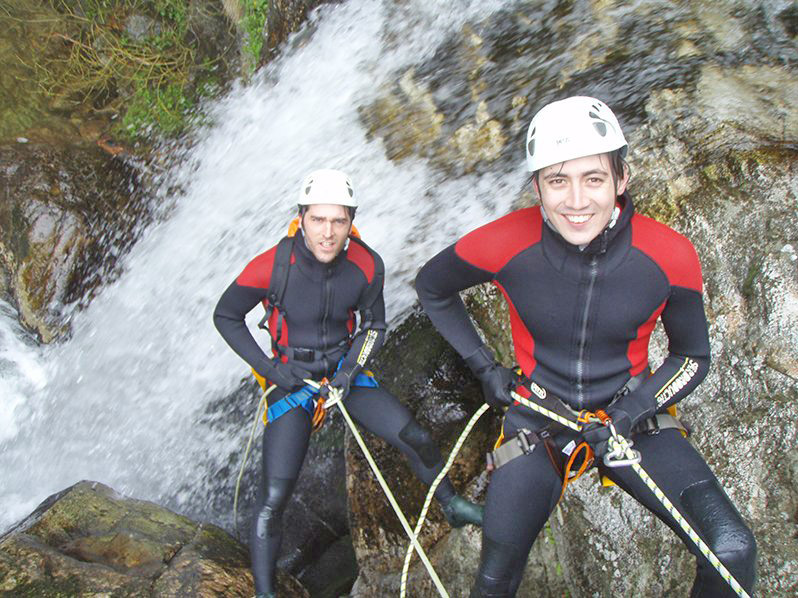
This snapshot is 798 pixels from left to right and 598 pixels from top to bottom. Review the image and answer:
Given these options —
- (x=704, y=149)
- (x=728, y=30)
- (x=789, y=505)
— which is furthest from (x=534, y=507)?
(x=728, y=30)

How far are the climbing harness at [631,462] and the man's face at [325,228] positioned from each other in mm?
1376

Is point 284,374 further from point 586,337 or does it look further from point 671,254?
point 671,254

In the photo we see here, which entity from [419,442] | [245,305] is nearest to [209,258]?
[245,305]

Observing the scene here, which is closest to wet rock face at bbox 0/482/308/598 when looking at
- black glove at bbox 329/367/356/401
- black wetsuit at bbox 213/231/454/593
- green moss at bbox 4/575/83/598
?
green moss at bbox 4/575/83/598

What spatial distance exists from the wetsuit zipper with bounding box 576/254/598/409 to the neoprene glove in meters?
0.14

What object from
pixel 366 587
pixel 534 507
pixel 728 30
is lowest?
pixel 366 587

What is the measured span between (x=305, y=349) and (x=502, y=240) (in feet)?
5.53

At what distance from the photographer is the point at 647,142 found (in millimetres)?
4215

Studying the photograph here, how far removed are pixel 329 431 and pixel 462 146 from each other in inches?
112

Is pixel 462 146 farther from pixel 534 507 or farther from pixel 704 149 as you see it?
pixel 534 507

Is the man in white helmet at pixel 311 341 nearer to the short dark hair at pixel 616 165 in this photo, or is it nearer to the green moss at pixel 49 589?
the green moss at pixel 49 589

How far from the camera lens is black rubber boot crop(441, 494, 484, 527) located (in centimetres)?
385

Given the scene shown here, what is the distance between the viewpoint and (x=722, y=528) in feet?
7.89

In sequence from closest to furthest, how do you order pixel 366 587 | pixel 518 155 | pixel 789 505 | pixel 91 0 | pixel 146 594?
1. pixel 789 505
2. pixel 146 594
3. pixel 366 587
4. pixel 518 155
5. pixel 91 0
